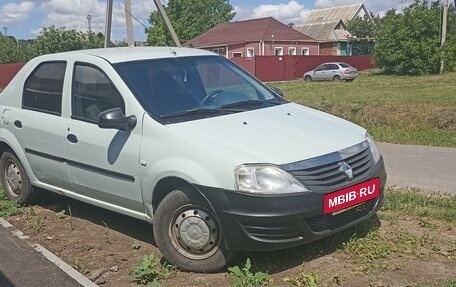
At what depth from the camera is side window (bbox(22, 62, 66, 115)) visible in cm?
535

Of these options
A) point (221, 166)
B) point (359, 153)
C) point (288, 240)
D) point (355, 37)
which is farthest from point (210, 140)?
point (355, 37)

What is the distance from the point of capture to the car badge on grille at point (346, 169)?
3.94 meters

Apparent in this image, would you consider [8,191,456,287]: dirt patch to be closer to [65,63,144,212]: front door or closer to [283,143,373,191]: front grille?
[65,63,144,212]: front door

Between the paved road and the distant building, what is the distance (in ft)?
169

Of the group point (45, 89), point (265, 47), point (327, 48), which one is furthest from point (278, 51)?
point (45, 89)

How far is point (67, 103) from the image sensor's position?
5.18 meters

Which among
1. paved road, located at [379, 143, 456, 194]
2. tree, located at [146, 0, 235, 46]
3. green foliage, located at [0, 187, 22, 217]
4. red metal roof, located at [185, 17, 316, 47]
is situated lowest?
paved road, located at [379, 143, 456, 194]

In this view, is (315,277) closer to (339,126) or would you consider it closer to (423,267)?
(423,267)

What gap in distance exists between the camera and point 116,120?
4340 millimetres

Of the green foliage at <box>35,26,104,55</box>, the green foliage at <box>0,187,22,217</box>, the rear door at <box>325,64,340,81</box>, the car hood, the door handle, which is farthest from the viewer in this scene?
the green foliage at <box>35,26,104,55</box>

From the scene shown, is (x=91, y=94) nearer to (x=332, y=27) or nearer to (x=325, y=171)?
(x=325, y=171)

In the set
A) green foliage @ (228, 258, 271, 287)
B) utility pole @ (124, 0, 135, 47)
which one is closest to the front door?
green foliage @ (228, 258, 271, 287)

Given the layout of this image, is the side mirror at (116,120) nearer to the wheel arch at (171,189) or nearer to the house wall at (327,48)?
the wheel arch at (171,189)

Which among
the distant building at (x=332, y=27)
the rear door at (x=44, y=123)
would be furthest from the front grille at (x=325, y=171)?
the distant building at (x=332, y=27)
